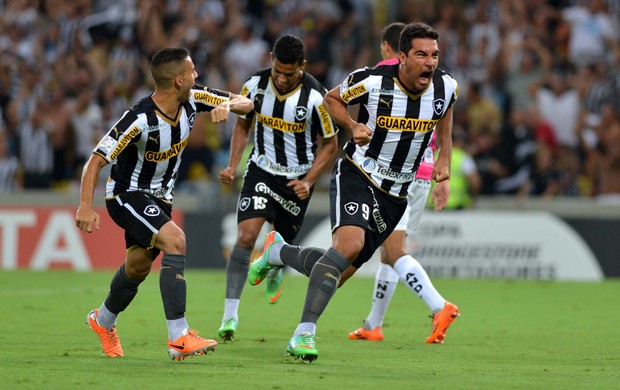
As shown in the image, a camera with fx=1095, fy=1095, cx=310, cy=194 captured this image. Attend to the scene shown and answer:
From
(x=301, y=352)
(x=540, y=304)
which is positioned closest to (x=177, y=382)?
(x=301, y=352)

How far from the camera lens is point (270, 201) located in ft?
30.1

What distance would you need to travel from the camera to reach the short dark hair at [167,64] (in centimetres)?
734

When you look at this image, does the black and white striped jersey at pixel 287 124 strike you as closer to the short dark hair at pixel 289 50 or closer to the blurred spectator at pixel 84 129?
the short dark hair at pixel 289 50

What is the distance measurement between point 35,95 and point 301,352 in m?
13.0

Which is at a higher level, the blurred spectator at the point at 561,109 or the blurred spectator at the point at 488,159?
the blurred spectator at the point at 561,109

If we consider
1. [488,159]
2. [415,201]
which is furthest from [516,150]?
[415,201]

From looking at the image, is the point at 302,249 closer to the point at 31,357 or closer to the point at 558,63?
the point at 31,357

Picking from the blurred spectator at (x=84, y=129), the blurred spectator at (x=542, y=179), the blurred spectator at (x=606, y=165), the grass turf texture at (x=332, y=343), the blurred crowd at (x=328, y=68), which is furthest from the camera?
the blurred spectator at (x=84, y=129)

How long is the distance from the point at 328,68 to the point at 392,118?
11.1 metres

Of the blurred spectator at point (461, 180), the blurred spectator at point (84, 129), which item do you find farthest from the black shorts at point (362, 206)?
the blurred spectator at point (84, 129)

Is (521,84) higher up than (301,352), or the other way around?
(521,84)

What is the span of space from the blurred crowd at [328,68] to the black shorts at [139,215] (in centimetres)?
960

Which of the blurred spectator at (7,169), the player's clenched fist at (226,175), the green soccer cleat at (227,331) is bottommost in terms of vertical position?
the blurred spectator at (7,169)

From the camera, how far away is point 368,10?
19297 mm
